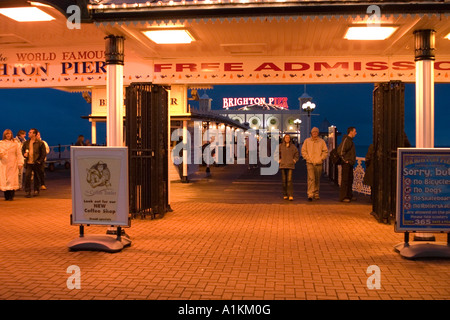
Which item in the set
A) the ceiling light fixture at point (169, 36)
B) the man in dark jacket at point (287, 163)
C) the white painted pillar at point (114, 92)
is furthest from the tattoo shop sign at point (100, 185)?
the man in dark jacket at point (287, 163)

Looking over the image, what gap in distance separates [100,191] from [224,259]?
214cm

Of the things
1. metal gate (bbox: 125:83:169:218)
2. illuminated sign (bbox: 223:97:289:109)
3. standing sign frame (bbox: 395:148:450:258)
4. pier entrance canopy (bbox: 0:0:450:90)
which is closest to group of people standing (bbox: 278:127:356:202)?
pier entrance canopy (bbox: 0:0:450:90)

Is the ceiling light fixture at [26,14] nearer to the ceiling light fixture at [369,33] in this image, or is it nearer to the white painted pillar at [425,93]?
the ceiling light fixture at [369,33]

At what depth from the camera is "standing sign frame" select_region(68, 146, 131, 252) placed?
667 cm

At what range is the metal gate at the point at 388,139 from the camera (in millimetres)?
8664

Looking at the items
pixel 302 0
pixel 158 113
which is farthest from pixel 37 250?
pixel 302 0

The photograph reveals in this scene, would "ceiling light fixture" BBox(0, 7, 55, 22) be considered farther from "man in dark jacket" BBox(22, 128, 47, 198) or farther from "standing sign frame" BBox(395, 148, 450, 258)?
"standing sign frame" BBox(395, 148, 450, 258)

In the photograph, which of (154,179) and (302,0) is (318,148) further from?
(302,0)

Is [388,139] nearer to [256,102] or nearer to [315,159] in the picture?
[315,159]

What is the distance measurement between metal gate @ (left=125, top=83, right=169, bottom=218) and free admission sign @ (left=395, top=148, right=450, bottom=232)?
16.3 ft

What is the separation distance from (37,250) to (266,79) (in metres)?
6.48

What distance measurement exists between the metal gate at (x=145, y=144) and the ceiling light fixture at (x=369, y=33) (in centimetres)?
401
